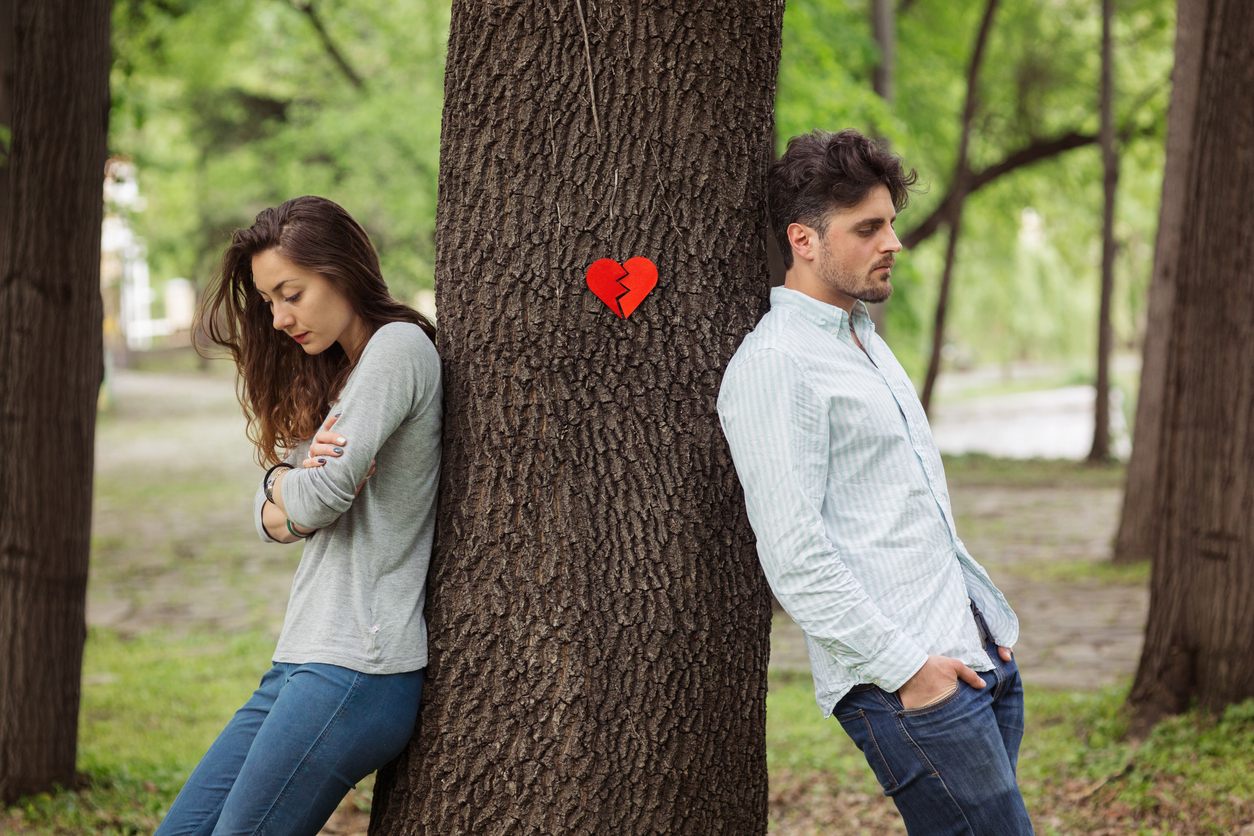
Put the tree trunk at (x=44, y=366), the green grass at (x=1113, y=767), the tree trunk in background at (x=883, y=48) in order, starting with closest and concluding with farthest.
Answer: the green grass at (x=1113, y=767) < the tree trunk at (x=44, y=366) < the tree trunk in background at (x=883, y=48)

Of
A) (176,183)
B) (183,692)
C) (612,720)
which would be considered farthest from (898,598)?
(176,183)

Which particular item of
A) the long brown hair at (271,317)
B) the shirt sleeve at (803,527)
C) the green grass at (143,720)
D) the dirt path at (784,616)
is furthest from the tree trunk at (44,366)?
the shirt sleeve at (803,527)

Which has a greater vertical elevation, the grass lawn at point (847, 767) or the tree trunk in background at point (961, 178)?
the tree trunk in background at point (961, 178)

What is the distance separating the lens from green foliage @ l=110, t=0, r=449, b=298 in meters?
17.7

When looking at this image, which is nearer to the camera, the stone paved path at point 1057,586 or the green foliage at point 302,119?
the stone paved path at point 1057,586

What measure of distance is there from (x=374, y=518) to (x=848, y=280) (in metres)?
1.12

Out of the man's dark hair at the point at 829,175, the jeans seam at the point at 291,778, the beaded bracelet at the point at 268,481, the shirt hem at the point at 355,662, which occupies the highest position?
the man's dark hair at the point at 829,175

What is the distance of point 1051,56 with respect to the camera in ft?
53.0

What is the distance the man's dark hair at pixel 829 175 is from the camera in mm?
2299

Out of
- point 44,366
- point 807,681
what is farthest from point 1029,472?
point 44,366

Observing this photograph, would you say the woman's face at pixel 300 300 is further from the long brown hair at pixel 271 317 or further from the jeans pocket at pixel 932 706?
the jeans pocket at pixel 932 706

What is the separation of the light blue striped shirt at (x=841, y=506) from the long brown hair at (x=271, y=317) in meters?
0.83

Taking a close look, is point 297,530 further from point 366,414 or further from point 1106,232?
point 1106,232

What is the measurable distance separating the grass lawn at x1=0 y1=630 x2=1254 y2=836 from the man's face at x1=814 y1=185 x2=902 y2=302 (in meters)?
2.56
